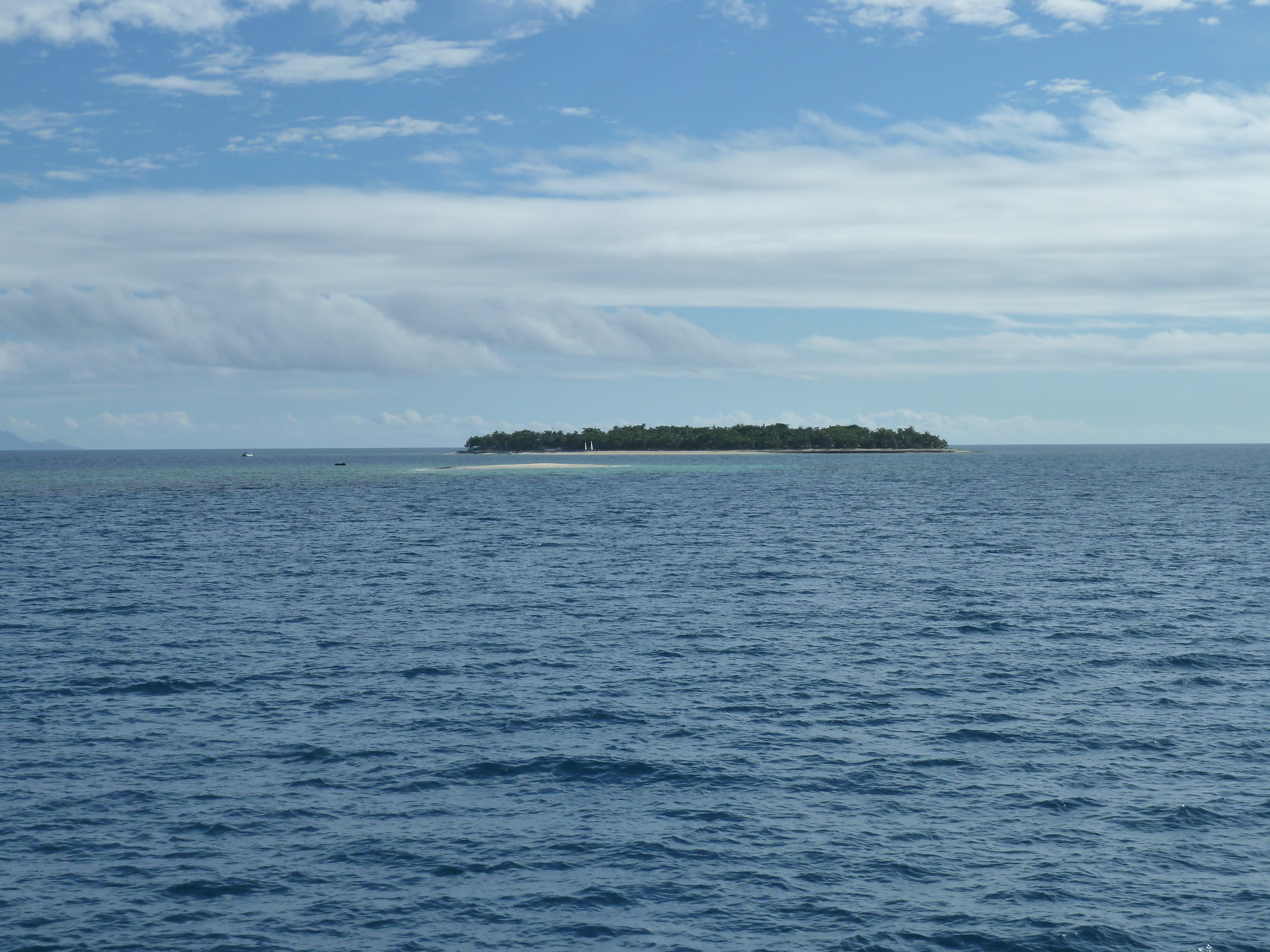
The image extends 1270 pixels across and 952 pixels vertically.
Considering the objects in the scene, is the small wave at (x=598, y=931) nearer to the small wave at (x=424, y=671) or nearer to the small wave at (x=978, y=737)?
the small wave at (x=978, y=737)

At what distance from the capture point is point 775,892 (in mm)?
21141

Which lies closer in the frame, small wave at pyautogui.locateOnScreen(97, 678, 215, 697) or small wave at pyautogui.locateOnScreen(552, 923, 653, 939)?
small wave at pyautogui.locateOnScreen(552, 923, 653, 939)

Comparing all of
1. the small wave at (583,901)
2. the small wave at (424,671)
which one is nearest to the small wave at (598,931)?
the small wave at (583,901)

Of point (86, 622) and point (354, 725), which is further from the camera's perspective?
point (86, 622)

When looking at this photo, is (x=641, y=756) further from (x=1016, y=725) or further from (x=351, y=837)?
(x=1016, y=725)

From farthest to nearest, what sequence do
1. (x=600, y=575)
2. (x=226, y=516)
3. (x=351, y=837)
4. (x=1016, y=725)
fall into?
(x=226, y=516) → (x=600, y=575) → (x=1016, y=725) → (x=351, y=837)

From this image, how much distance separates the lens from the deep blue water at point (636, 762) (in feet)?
66.8

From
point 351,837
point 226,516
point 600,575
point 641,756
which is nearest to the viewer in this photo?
point 351,837

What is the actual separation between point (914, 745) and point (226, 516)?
3929 inches

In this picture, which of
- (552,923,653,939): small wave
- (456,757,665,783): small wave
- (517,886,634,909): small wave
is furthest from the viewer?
(456,757,665,783): small wave

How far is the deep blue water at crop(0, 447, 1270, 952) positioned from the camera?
66.8ft

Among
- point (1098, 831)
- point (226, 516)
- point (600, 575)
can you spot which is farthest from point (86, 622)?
point (226, 516)

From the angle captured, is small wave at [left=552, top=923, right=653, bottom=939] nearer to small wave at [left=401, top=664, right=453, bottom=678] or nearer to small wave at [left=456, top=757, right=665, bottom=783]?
small wave at [left=456, top=757, right=665, bottom=783]

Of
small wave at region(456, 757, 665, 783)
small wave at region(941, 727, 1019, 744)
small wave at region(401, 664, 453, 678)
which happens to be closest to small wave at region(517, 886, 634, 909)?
small wave at region(456, 757, 665, 783)
